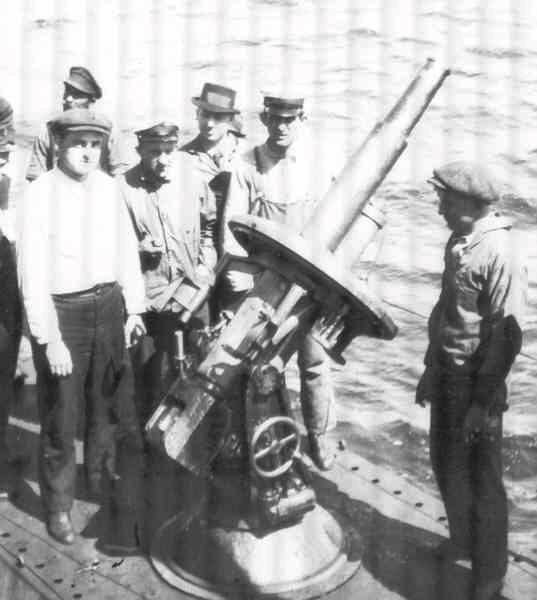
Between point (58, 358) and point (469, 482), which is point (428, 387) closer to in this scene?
point (469, 482)

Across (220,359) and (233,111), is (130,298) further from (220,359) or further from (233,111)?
(233,111)

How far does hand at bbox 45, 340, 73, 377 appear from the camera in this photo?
4.84m

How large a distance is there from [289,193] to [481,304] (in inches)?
60.7

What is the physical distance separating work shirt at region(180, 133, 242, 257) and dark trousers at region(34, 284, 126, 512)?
909mm

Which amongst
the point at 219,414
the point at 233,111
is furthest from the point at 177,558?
the point at 233,111

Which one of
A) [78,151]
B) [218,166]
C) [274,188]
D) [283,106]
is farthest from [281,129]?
[78,151]

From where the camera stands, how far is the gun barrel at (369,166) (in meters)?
4.43

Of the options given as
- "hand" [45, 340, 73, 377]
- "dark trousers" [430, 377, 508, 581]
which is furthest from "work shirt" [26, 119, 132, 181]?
"dark trousers" [430, 377, 508, 581]

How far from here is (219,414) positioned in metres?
4.50

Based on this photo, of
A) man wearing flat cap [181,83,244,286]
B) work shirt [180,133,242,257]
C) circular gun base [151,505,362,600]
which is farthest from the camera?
man wearing flat cap [181,83,244,286]

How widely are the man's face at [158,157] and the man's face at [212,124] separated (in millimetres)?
754

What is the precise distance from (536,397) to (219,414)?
3.21m

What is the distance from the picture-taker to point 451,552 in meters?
4.77

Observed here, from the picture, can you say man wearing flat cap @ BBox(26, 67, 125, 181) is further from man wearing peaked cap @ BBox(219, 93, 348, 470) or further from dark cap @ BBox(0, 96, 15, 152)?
man wearing peaked cap @ BBox(219, 93, 348, 470)
